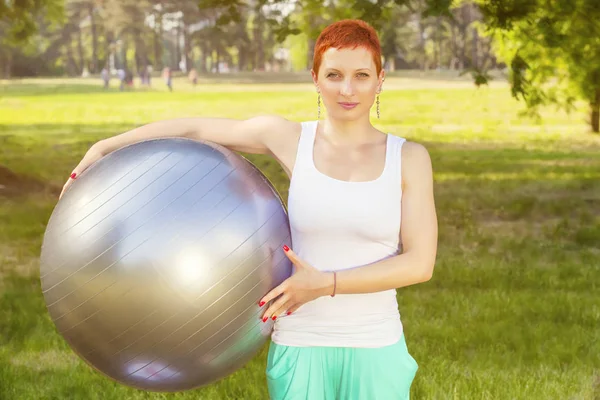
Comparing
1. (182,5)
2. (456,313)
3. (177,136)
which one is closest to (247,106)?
(456,313)

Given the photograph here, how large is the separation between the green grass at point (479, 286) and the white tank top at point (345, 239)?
84.7 inches

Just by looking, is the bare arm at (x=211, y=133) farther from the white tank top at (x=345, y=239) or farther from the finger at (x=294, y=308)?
the finger at (x=294, y=308)

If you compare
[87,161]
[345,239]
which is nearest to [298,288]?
[345,239]

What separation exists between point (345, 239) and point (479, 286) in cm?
495

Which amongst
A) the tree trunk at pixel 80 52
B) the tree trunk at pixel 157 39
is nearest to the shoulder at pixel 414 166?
the tree trunk at pixel 157 39

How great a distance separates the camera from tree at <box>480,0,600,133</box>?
9.17m

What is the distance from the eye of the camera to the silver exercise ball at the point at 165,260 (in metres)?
3.16

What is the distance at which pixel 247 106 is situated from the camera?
35.4m

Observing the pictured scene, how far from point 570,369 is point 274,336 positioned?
10.2ft

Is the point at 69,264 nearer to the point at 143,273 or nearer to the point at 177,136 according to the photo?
the point at 143,273

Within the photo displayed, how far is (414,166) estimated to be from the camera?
3098 millimetres

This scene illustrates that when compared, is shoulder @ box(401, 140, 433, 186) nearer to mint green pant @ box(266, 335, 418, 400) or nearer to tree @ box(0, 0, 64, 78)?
mint green pant @ box(266, 335, 418, 400)

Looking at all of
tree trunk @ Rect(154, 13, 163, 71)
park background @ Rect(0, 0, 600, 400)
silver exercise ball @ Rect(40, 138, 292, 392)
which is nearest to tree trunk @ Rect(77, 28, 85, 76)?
tree trunk @ Rect(154, 13, 163, 71)

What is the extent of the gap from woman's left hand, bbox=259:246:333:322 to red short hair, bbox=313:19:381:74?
68 cm
